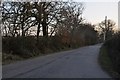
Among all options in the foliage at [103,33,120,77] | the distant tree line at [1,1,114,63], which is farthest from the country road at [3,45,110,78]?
the distant tree line at [1,1,114,63]

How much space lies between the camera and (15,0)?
45250 mm

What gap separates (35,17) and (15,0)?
7.00 m

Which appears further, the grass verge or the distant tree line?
the distant tree line

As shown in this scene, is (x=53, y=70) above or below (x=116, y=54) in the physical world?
below

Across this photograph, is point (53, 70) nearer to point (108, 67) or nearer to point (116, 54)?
point (108, 67)

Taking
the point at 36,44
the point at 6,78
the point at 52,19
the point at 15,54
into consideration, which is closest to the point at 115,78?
the point at 6,78

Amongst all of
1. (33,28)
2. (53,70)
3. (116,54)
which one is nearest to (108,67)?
(116,54)

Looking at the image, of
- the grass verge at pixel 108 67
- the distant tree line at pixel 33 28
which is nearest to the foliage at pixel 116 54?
the grass verge at pixel 108 67

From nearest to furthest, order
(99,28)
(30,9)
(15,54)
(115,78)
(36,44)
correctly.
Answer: (115,78)
(15,54)
(36,44)
(30,9)
(99,28)

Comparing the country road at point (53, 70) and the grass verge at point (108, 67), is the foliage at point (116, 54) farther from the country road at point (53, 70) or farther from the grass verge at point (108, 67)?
the country road at point (53, 70)

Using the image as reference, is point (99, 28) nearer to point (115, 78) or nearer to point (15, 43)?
point (15, 43)

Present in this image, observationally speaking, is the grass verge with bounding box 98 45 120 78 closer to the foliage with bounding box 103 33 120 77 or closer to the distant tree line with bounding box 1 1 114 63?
the foliage with bounding box 103 33 120 77

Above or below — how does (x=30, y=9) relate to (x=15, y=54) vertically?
above

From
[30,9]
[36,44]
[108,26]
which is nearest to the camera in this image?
[36,44]
